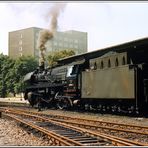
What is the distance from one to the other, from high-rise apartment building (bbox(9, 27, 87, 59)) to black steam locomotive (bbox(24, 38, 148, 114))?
77984 mm

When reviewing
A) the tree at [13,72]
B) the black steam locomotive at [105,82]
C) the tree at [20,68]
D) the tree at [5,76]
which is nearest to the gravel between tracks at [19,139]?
the black steam locomotive at [105,82]

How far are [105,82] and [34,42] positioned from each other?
87781 millimetres

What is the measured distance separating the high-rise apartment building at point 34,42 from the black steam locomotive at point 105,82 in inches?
3070

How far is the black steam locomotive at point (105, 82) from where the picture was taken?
1773cm

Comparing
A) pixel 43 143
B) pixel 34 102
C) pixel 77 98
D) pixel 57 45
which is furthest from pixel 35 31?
pixel 43 143

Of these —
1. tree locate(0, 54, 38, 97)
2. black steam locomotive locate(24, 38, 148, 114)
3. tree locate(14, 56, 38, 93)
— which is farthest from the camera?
tree locate(0, 54, 38, 97)

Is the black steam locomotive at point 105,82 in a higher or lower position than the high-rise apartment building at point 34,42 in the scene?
lower

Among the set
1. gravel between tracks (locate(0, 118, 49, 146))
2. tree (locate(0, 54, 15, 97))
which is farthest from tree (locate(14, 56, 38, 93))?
gravel between tracks (locate(0, 118, 49, 146))

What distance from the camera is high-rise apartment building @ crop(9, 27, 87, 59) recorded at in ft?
350

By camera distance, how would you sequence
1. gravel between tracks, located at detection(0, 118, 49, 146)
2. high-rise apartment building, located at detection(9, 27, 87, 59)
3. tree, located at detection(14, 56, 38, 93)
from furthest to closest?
high-rise apartment building, located at detection(9, 27, 87, 59) → tree, located at detection(14, 56, 38, 93) → gravel between tracks, located at detection(0, 118, 49, 146)

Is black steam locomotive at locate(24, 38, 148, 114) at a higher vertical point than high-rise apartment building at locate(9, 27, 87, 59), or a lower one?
lower

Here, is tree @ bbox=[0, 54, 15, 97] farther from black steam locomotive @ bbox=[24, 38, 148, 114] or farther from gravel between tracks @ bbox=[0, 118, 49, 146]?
gravel between tracks @ bbox=[0, 118, 49, 146]

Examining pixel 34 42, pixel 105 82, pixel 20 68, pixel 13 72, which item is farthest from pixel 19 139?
pixel 34 42

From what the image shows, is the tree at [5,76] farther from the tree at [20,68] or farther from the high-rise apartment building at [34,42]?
the high-rise apartment building at [34,42]
